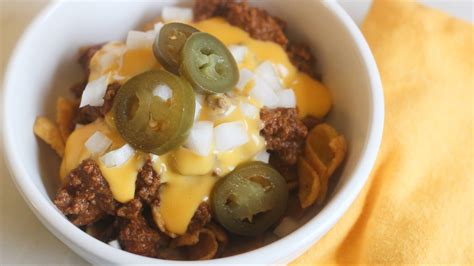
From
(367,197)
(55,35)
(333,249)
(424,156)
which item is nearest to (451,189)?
(424,156)

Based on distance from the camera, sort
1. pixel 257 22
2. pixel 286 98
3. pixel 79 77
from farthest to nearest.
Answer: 1. pixel 79 77
2. pixel 257 22
3. pixel 286 98

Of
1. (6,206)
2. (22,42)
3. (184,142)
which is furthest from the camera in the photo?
(6,206)

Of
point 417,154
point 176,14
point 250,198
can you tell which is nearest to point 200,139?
point 250,198

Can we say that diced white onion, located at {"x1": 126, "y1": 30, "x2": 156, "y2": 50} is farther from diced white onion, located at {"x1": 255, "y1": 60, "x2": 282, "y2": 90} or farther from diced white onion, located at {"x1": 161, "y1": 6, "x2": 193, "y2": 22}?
diced white onion, located at {"x1": 255, "y1": 60, "x2": 282, "y2": 90}

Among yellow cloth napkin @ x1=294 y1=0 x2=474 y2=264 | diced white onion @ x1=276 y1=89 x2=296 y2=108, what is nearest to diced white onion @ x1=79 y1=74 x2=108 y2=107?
diced white onion @ x1=276 y1=89 x2=296 y2=108

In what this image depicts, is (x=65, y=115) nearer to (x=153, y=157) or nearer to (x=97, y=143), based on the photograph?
(x=97, y=143)

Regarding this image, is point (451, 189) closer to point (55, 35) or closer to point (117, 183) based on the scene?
point (117, 183)

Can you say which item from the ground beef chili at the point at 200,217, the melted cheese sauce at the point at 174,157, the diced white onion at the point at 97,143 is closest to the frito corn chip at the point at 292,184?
the melted cheese sauce at the point at 174,157
